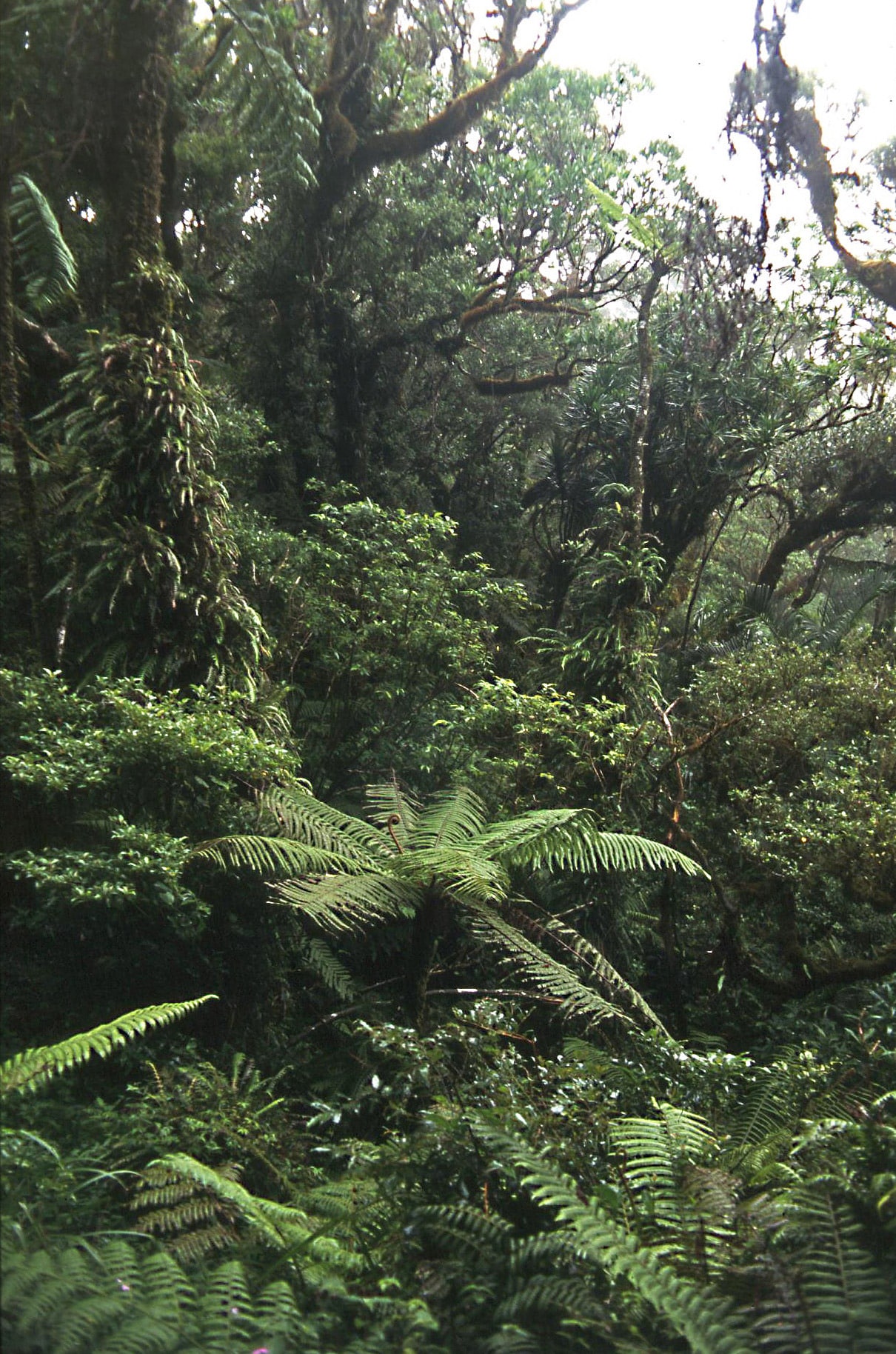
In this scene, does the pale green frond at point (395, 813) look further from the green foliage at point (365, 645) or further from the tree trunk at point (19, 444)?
the tree trunk at point (19, 444)

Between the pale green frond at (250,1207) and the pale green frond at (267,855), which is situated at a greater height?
the pale green frond at (267,855)

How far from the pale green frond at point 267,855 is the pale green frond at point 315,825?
5.5 inches

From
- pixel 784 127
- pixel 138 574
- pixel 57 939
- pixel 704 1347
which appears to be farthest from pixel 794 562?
pixel 704 1347

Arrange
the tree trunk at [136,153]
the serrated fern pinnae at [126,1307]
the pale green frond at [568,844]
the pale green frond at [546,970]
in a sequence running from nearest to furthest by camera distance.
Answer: the serrated fern pinnae at [126,1307], the pale green frond at [546,970], the pale green frond at [568,844], the tree trunk at [136,153]

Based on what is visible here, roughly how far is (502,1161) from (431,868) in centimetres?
192

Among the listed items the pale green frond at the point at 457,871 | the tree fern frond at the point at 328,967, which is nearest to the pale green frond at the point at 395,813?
the pale green frond at the point at 457,871

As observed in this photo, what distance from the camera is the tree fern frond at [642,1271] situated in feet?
6.10

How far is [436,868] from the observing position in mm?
4410

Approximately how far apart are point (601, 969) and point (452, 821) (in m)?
1.09

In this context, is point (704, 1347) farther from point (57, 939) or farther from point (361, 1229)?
point (57, 939)

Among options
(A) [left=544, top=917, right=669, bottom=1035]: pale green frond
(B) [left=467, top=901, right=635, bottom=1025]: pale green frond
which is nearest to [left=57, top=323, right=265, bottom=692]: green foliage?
(B) [left=467, top=901, right=635, bottom=1025]: pale green frond

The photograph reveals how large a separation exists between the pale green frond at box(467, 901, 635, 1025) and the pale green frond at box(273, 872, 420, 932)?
340mm

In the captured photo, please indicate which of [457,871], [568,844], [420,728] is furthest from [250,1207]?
[420,728]

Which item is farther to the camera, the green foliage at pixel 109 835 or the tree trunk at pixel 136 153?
the tree trunk at pixel 136 153
